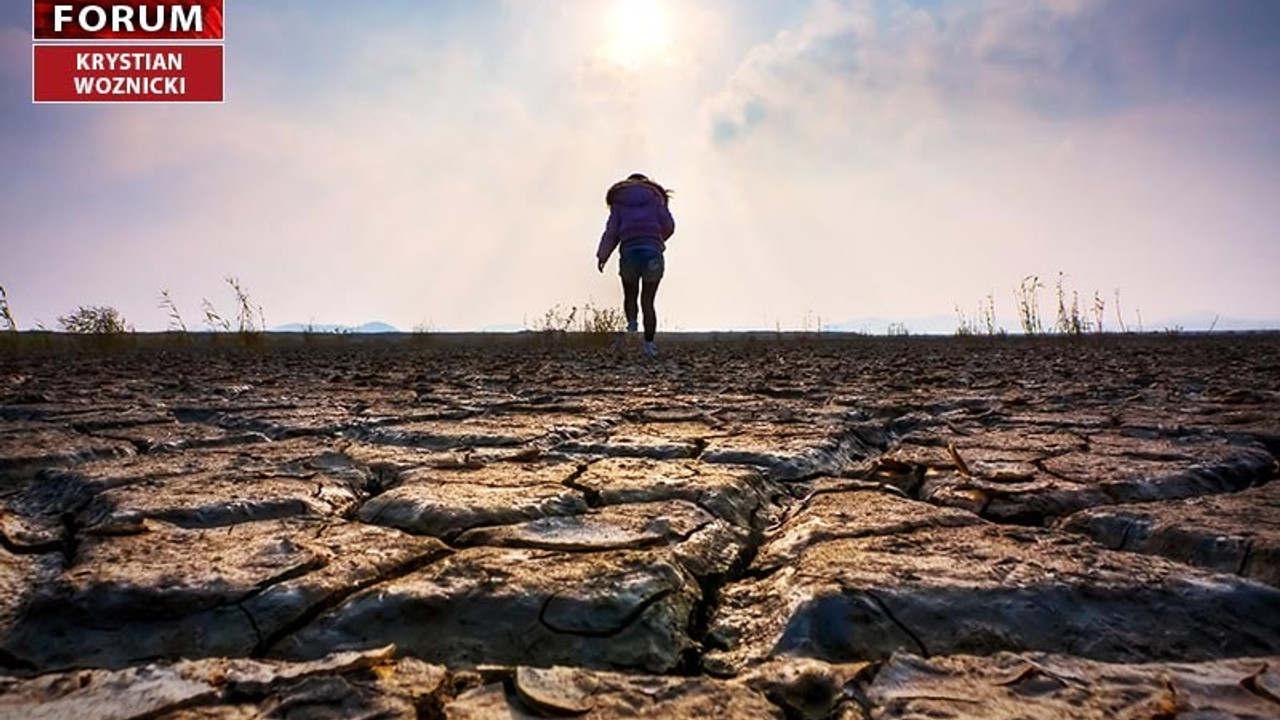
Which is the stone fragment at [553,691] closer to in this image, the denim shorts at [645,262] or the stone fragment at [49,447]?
the stone fragment at [49,447]

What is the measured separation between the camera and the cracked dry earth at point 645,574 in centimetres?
74

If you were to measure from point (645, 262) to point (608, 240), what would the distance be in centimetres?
41

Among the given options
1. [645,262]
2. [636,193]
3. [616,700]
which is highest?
[636,193]

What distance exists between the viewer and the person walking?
6543mm

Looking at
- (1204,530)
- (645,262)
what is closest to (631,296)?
(645,262)

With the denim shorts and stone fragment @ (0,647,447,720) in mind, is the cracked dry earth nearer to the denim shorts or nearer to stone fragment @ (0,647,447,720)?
stone fragment @ (0,647,447,720)

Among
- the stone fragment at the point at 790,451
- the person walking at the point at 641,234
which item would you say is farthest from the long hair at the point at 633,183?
the stone fragment at the point at 790,451

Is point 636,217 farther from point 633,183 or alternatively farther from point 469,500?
point 469,500

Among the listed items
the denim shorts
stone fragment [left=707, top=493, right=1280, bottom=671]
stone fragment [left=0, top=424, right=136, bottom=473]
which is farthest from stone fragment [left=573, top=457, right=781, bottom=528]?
the denim shorts

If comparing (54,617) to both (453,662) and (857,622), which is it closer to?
(453,662)

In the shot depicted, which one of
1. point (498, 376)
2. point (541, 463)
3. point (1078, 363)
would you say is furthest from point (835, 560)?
point (1078, 363)

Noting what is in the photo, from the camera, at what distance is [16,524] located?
4.36ft

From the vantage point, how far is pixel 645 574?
1.02m

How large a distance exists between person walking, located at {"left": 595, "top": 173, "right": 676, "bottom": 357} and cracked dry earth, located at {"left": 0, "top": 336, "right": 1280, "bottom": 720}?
4.45 metres
